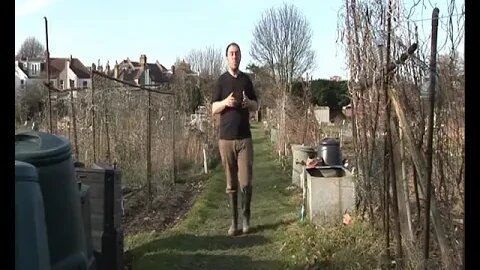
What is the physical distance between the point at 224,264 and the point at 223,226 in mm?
1582

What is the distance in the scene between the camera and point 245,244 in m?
6.02

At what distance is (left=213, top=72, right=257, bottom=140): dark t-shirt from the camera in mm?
6238

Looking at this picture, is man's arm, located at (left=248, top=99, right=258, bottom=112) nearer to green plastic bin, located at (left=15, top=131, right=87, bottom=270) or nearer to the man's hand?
the man's hand

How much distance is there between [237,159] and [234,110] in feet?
1.76

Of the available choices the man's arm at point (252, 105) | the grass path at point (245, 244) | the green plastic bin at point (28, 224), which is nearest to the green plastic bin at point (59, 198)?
the green plastic bin at point (28, 224)

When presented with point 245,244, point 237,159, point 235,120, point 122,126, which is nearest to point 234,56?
point 235,120

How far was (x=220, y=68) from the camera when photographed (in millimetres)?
36062

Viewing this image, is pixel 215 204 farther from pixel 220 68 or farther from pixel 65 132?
pixel 220 68

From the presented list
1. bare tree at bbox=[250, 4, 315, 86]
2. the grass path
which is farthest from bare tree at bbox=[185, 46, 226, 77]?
the grass path

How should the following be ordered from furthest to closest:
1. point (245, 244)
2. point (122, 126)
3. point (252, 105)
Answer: point (122, 126) → point (252, 105) → point (245, 244)

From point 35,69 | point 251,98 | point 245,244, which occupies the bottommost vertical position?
point 245,244

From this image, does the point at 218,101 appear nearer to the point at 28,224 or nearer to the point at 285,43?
the point at 28,224

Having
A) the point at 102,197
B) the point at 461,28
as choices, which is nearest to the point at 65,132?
the point at 102,197

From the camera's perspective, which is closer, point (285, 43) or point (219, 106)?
point (219, 106)
